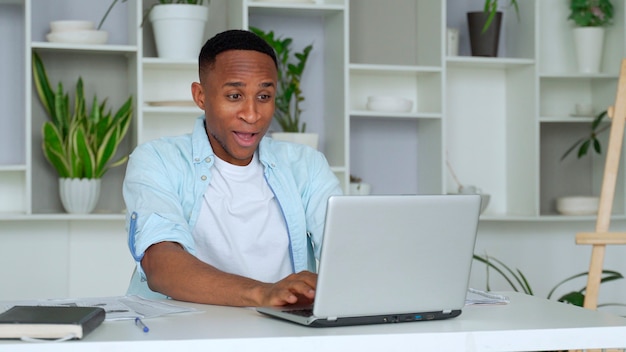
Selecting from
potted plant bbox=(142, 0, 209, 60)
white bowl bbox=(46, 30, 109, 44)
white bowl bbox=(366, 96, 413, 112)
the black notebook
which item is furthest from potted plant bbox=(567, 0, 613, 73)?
the black notebook

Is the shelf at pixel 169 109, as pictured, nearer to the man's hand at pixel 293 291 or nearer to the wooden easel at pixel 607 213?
the wooden easel at pixel 607 213

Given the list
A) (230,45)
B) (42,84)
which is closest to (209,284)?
(230,45)

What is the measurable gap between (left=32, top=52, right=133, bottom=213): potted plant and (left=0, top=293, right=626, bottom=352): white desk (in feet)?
6.89

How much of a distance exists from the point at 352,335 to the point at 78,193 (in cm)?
242

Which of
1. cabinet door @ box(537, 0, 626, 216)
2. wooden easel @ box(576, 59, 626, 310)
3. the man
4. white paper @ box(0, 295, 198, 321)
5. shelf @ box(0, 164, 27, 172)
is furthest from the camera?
cabinet door @ box(537, 0, 626, 216)

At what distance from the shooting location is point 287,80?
3.94m

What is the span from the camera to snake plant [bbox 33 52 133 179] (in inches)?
141

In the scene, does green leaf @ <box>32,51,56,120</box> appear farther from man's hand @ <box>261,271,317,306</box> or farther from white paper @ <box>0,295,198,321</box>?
man's hand @ <box>261,271,317,306</box>

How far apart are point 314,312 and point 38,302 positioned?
0.59m

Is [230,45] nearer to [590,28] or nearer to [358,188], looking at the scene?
[358,188]

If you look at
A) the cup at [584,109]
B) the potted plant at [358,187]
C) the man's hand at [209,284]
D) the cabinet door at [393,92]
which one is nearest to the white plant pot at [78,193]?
the potted plant at [358,187]

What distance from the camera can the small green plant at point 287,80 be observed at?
12.4 feet

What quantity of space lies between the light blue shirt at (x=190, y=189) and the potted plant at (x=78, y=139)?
146 cm

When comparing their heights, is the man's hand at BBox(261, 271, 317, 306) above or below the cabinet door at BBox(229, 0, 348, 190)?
below
